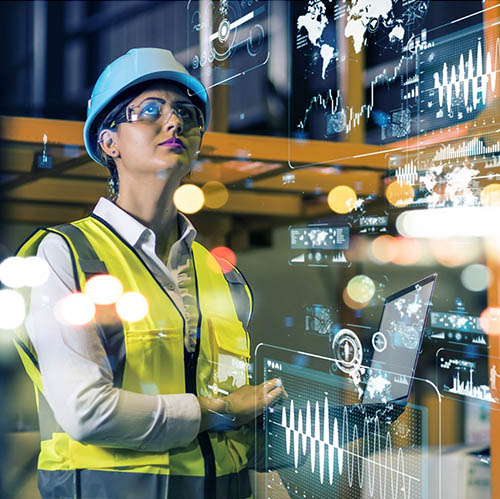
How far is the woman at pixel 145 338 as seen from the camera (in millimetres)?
1800

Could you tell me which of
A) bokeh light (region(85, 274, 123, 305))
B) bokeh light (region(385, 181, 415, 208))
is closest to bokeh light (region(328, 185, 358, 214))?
bokeh light (region(385, 181, 415, 208))

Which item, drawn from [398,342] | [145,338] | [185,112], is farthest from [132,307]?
[398,342]

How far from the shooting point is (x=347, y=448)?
1533mm

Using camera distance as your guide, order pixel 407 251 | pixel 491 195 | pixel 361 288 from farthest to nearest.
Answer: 1. pixel 361 288
2. pixel 407 251
3. pixel 491 195

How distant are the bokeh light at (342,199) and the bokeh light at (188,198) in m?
0.52

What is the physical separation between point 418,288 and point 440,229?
0.13 metres

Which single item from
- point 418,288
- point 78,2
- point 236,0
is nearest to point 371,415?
point 418,288

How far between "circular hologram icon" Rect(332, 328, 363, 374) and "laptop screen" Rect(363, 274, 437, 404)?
49 mm

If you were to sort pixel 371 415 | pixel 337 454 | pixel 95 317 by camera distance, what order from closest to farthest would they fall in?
pixel 371 415, pixel 337 454, pixel 95 317

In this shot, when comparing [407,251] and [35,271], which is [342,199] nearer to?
[407,251]

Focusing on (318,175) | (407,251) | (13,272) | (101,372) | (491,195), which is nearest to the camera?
(491,195)

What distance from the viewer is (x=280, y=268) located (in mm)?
1714

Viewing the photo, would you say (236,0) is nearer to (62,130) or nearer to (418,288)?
(62,130)

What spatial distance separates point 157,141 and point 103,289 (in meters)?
0.44
